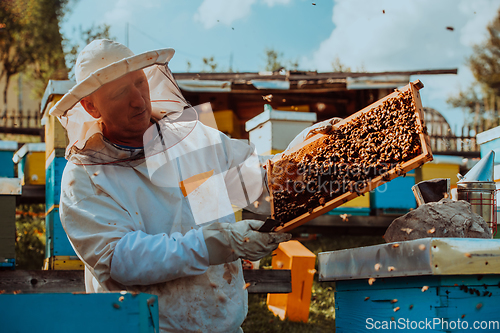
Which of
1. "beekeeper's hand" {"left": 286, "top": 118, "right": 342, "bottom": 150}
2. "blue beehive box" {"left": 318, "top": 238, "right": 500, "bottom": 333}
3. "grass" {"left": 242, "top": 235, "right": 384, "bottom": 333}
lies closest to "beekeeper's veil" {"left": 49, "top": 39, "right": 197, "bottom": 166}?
"beekeeper's hand" {"left": 286, "top": 118, "right": 342, "bottom": 150}

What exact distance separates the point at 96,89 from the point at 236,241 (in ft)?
A: 3.11

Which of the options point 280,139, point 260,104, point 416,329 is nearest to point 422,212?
point 416,329

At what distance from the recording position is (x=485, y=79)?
23781 millimetres

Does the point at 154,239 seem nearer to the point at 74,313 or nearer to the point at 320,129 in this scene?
the point at 74,313

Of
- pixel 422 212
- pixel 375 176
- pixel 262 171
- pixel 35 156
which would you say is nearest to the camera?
pixel 422 212

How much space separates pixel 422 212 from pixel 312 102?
269 inches

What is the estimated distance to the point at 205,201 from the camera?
7.12 ft

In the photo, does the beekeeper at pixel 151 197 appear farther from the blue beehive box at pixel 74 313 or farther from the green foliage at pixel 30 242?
the green foliage at pixel 30 242

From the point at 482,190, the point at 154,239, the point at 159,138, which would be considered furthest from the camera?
the point at 482,190

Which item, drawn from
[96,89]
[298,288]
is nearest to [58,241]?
[298,288]

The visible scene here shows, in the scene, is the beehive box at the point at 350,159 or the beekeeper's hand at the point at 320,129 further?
the beekeeper's hand at the point at 320,129

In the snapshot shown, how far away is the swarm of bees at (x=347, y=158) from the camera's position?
2086 mm

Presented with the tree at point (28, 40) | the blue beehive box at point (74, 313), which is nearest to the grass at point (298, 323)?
the blue beehive box at point (74, 313)

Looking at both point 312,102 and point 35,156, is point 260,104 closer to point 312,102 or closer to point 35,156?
point 312,102
